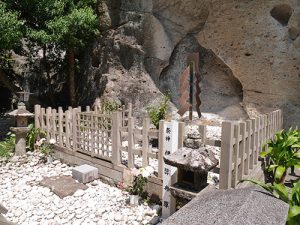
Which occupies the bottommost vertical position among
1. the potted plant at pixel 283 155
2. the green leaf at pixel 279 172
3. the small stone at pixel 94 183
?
the small stone at pixel 94 183

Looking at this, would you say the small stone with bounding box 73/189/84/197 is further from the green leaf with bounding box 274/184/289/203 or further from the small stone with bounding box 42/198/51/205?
the green leaf with bounding box 274/184/289/203

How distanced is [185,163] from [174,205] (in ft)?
4.20

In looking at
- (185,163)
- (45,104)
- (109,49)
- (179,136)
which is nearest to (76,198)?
(179,136)

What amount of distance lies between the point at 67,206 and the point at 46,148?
9.92 feet

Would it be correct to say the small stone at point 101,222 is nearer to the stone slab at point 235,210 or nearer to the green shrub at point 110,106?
the stone slab at point 235,210

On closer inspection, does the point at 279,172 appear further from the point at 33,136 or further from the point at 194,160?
the point at 33,136

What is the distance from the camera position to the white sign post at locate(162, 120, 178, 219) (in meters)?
4.80

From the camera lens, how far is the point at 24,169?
746 cm

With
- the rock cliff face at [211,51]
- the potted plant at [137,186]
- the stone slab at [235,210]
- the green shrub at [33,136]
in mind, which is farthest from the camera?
the rock cliff face at [211,51]

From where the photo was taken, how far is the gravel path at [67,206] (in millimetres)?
5082

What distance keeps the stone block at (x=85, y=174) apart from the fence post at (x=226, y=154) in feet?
10.9

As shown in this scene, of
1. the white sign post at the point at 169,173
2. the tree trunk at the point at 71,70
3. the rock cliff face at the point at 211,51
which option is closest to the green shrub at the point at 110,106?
the rock cliff face at the point at 211,51

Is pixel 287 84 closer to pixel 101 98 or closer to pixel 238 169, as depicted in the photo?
pixel 238 169

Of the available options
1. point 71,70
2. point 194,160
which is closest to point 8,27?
point 71,70
